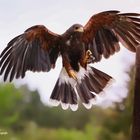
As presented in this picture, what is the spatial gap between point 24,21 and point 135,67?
0.41 m

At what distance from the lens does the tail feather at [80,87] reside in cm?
147

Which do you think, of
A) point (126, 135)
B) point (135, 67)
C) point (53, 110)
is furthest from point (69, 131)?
point (135, 67)

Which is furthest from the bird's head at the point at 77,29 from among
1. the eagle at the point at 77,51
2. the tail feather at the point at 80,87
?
the tail feather at the point at 80,87

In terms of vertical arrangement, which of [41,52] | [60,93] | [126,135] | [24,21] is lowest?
[126,135]

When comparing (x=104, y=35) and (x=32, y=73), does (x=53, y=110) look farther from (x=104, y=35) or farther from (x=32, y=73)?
(x=104, y=35)

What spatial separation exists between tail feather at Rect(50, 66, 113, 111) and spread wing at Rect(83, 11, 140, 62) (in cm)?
6

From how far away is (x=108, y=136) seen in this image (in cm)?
146

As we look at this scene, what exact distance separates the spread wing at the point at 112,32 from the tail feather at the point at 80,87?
56mm

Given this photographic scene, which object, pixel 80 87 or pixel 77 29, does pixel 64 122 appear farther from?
pixel 77 29

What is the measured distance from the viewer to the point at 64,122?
1.47 meters

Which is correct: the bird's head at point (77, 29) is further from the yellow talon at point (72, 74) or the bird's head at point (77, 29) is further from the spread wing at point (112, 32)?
the yellow talon at point (72, 74)

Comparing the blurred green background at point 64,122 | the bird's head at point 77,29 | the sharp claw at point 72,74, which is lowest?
the blurred green background at point 64,122

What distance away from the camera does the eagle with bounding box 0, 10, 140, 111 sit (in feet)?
4.81

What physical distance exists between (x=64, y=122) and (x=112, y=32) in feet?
1.10
